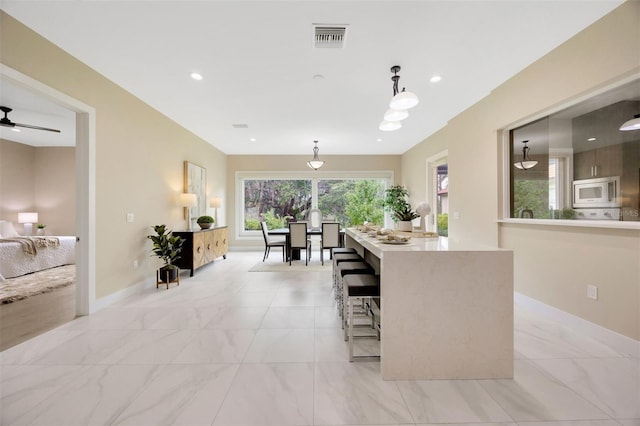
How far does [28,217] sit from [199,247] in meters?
4.36

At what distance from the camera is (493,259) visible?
1.73 m

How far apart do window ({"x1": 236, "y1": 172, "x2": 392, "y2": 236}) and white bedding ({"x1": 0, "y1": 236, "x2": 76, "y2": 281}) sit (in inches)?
142

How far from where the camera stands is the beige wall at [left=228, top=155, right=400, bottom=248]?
7.31m

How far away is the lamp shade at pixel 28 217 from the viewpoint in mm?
5602

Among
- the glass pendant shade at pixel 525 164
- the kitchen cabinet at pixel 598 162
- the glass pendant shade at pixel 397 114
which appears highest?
the glass pendant shade at pixel 397 114

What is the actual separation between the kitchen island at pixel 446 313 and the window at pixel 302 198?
18.6 ft

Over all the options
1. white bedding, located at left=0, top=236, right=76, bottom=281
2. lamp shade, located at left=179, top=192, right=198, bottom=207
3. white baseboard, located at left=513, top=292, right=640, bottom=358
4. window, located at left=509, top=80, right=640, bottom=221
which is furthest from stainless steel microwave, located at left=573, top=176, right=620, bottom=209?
white bedding, located at left=0, top=236, right=76, bottom=281

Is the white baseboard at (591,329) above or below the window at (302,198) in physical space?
below

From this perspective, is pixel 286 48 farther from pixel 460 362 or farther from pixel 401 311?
pixel 460 362

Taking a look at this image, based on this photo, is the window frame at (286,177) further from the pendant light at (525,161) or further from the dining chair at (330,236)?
the pendant light at (525,161)

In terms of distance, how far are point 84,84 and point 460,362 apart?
4.44m

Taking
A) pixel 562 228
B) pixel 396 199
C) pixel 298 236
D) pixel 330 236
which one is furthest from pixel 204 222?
pixel 562 228

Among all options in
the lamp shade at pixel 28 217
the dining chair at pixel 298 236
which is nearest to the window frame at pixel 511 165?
the dining chair at pixel 298 236

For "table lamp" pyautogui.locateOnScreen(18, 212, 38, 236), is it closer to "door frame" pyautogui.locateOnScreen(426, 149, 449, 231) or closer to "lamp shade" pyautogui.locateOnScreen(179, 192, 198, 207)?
"lamp shade" pyautogui.locateOnScreen(179, 192, 198, 207)
